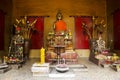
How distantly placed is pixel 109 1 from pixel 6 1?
5.14 metres

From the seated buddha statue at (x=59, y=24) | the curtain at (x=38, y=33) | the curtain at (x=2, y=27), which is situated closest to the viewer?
the curtain at (x=2, y=27)

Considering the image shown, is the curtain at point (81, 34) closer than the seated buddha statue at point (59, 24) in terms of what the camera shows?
No

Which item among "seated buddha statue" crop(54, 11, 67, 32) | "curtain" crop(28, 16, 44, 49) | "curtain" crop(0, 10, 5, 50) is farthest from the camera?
"curtain" crop(28, 16, 44, 49)

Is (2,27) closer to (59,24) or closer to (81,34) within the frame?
(59,24)

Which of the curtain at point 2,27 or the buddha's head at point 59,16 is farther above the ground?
the buddha's head at point 59,16

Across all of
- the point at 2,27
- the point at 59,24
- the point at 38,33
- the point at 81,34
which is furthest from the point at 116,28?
the point at 2,27

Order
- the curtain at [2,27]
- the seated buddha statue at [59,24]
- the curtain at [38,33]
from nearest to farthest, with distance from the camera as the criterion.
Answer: the curtain at [2,27], the seated buddha statue at [59,24], the curtain at [38,33]

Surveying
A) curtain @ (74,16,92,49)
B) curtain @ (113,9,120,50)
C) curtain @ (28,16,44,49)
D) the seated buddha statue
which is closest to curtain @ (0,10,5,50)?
curtain @ (28,16,44,49)

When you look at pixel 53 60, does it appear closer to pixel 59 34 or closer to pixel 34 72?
pixel 59 34

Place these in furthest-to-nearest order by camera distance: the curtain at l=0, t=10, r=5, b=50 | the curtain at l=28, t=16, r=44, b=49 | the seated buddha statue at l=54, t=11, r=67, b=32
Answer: the curtain at l=28, t=16, r=44, b=49
the seated buddha statue at l=54, t=11, r=67, b=32
the curtain at l=0, t=10, r=5, b=50

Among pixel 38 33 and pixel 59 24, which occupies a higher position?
pixel 59 24

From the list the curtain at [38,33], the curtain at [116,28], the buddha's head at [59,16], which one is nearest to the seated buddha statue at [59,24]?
the buddha's head at [59,16]

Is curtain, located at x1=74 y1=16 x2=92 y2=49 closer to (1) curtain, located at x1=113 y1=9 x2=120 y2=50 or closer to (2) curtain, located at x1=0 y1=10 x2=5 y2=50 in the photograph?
(1) curtain, located at x1=113 y1=9 x2=120 y2=50

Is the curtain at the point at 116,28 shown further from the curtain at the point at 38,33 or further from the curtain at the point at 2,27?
the curtain at the point at 2,27
